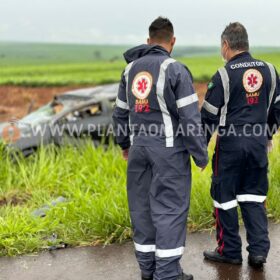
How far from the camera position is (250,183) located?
161 inches

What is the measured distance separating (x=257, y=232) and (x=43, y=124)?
570 cm

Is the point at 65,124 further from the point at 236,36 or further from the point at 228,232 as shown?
the point at 236,36

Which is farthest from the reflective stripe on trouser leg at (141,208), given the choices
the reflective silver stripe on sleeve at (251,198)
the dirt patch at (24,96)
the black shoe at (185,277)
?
the dirt patch at (24,96)

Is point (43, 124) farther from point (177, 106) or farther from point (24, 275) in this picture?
point (177, 106)

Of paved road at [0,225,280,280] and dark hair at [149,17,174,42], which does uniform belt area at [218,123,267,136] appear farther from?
paved road at [0,225,280,280]

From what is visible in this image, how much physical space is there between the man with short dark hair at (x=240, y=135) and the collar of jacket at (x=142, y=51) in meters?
0.48

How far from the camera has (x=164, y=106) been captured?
3617 millimetres

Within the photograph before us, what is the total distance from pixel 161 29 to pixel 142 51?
21 cm

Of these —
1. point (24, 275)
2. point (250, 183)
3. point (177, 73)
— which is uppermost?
point (177, 73)

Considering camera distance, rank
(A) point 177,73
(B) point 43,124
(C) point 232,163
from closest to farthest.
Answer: (A) point 177,73
(C) point 232,163
(B) point 43,124

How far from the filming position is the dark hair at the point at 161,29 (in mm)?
3732

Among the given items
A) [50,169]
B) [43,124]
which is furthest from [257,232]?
[43,124]

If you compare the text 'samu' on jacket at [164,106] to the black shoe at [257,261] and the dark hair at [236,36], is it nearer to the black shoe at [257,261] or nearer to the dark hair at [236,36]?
the dark hair at [236,36]

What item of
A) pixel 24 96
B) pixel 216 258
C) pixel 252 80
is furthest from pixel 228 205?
pixel 24 96
